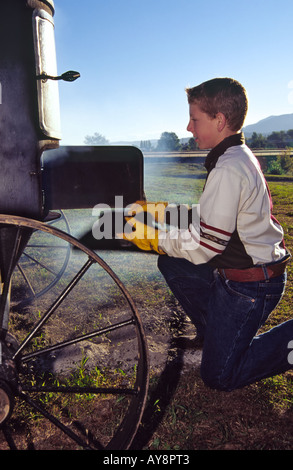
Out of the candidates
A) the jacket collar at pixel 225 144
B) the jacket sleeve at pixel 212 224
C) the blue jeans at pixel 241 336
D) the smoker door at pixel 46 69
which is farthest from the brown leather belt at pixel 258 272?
the smoker door at pixel 46 69

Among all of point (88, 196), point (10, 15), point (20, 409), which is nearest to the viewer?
point (10, 15)

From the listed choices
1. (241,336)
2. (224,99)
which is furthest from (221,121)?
(241,336)

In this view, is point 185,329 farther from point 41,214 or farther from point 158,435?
point 41,214

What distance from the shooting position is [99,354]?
2748 mm

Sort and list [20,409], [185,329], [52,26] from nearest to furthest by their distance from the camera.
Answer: [52,26] → [20,409] → [185,329]

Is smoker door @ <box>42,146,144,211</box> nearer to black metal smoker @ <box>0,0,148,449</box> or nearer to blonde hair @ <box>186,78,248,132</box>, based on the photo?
black metal smoker @ <box>0,0,148,449</box>

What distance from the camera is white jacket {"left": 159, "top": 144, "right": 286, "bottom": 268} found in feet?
6.05

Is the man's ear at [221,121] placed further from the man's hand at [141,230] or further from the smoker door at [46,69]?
the smoker door at [46,69]

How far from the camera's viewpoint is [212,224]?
6.20ft

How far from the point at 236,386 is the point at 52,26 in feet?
7.97

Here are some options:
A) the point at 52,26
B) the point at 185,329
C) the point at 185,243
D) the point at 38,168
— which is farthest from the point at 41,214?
the point at 185,329

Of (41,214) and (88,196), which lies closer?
(41,214)

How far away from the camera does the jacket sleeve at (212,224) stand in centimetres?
184

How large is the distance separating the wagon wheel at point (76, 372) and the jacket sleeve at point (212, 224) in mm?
477
